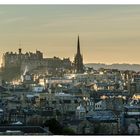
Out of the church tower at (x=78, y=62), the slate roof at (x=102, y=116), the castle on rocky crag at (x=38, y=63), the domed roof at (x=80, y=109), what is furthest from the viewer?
the domed roof at (x=80, y=109)

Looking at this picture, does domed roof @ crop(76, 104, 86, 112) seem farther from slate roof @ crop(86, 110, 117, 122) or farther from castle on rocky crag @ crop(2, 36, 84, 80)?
castle on rocky crag @ crop(2, 36, 84, 80)

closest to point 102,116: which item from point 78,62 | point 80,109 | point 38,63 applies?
point 80,109

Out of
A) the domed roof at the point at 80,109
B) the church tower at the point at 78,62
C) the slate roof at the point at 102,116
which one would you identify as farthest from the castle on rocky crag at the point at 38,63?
the slate roof at the point at 102,116

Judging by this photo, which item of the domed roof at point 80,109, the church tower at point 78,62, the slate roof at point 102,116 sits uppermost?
the church tower at point 78,62

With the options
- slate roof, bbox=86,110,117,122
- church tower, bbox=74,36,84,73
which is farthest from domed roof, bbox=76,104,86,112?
church tower, bbox=74,36,84,73

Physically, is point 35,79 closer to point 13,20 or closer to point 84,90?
point 84,90

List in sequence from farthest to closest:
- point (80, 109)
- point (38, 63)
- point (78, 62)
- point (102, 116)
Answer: point (38, 63)
point (80, 109)
point (78, 62)
point (102, 116)

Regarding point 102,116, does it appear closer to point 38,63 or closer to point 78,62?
point 78,62

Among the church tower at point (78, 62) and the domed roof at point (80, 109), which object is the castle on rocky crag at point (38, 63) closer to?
the church tower at point (78, 62)

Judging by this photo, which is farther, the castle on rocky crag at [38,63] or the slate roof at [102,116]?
the castle on rocky crag at [38,63]

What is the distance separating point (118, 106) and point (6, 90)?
3597 mm

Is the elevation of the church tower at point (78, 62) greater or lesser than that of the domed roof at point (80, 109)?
greater

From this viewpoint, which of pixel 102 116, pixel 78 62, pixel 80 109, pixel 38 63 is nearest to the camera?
pixel 102 116
